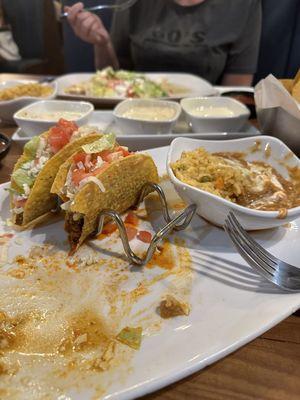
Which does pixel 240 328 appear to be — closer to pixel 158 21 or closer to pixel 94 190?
pixel 94 190

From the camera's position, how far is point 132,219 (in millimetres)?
1693

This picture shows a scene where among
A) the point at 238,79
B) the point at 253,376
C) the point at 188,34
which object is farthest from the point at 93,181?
A: the point at 238,79

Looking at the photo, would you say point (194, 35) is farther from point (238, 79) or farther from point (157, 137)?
point (157, 137)

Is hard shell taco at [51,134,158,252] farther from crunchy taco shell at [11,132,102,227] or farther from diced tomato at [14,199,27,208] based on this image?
diced tomato at [14,199,27,208]

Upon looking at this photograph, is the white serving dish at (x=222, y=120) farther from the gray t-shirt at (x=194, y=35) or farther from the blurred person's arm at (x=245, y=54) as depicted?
the blurred person's arm at (x=245, y=54)

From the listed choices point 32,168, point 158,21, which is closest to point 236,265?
point 32,168

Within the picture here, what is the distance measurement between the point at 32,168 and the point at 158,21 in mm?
2792

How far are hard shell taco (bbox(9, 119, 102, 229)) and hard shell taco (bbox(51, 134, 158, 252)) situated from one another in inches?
3.3

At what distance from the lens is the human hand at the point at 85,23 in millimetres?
3770

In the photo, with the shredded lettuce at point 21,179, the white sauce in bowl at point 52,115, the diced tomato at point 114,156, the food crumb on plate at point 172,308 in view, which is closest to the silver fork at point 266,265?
the food crumb on plate at point 172,308

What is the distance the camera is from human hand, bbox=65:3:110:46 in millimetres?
3770

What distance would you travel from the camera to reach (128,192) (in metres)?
1.67

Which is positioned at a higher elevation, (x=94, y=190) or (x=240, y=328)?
(x=94, y=190)

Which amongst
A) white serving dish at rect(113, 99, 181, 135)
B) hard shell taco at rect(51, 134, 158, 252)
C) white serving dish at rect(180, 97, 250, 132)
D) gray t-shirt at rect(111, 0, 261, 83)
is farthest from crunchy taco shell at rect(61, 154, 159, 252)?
gray t-shirt at rect(111, 0, 261, 83)
